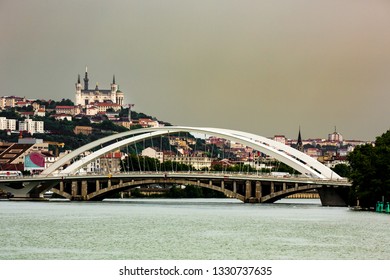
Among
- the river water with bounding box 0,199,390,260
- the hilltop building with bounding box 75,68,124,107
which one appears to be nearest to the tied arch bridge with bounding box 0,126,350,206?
the river water with bounding box 0,199,390,260

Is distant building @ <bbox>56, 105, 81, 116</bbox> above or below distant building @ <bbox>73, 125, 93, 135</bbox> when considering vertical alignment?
above

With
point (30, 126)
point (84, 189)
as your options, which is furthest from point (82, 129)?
point (84, 189)

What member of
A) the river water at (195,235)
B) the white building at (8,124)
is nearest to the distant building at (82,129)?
the white building at (8,124)

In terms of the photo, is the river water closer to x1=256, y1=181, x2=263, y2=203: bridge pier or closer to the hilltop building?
x1=256, y1=181, x2=263, y2=203: bridge pier

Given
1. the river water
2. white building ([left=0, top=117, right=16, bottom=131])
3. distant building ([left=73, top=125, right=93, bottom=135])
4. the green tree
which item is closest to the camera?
the river water

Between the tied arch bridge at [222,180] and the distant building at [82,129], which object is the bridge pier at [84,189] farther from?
the distant building at [82,129]

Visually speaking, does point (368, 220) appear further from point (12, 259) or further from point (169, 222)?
point (12, 259)

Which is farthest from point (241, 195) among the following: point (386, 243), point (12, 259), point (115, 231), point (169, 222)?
point (12, 259)
